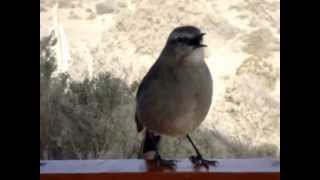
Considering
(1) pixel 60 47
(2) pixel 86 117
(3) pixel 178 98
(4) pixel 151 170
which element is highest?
(1) pixel 60 47

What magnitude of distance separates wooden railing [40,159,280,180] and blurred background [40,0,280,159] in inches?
8.6

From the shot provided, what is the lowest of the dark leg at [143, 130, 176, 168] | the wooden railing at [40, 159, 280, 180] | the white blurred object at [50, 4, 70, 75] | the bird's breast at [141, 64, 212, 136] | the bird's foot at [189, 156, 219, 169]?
the wooden railing at [40, 159, 280, 180]

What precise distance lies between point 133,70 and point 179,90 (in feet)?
1.22

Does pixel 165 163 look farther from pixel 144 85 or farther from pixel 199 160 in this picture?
pixel 144 85

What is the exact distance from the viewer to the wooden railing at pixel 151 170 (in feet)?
8.07

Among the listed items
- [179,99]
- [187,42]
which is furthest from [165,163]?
[187,42]

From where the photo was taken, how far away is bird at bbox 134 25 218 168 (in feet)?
8.82

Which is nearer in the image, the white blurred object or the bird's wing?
the bird's wing

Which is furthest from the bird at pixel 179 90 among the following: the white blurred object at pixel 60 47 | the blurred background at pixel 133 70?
the white blurred object at pixel 60 47

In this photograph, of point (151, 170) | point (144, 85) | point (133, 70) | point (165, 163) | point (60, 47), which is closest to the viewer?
point (151, 170)

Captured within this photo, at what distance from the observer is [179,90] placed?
2.70 metres

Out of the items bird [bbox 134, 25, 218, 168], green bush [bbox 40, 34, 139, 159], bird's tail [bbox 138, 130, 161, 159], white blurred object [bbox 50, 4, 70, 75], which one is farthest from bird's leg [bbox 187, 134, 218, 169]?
white blurred object [bbox 50, 4, 70, 75]

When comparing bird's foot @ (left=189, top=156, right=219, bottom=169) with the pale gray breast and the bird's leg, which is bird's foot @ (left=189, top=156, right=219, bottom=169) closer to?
the bird's leg
